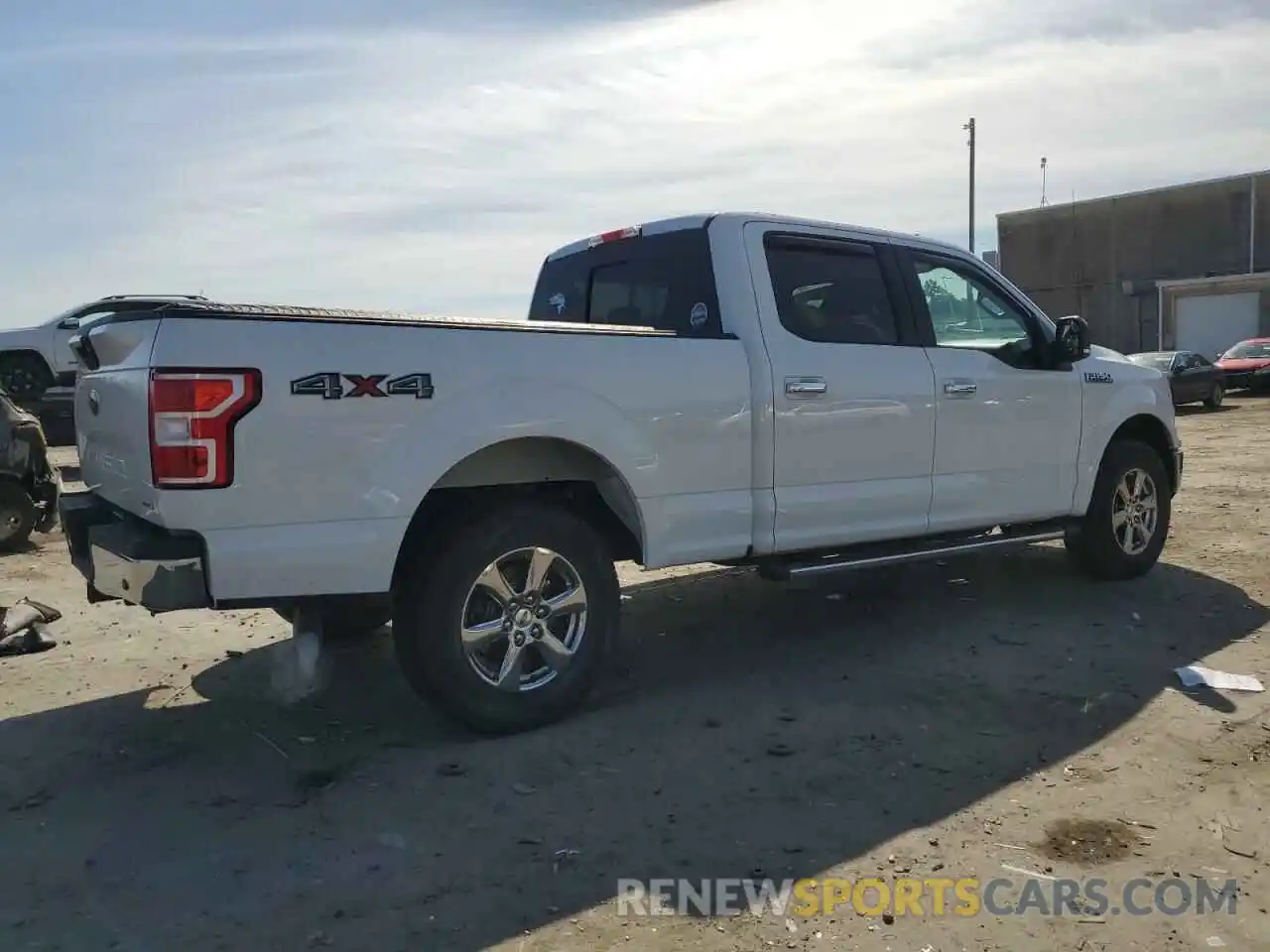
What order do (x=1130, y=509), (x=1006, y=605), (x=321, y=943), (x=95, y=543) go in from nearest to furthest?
1. (x=321, y=943)
2. (x=95, y=543)
3. (x=1006, y=605)
4. (x=1130, y=509)

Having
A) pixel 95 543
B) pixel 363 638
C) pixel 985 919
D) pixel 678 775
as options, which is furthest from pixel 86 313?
pixel 985 919

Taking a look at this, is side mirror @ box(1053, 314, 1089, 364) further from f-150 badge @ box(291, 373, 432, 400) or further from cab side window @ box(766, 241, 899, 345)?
f-150 badge @ box(291, 373, 432, 400)

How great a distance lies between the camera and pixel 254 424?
3617 millimetres

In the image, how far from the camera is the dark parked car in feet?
76.2

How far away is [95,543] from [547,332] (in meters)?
1.79

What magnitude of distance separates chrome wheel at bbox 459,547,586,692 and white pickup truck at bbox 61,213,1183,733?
11mm

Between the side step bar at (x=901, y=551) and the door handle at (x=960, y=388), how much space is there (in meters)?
0.75

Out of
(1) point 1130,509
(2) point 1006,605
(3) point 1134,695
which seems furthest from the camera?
(1) point 1130,509

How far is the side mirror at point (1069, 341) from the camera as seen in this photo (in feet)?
19.9

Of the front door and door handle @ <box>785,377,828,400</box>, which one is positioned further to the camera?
the front door

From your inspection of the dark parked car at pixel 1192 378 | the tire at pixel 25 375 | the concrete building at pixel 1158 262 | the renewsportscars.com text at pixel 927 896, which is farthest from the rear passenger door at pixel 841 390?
the concrete building at pixel 1158 262

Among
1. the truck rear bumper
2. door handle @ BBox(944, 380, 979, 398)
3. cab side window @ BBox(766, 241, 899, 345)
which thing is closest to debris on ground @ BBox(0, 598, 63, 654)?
the truck rear bumper

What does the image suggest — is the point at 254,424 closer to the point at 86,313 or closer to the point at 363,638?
the point at 363,638

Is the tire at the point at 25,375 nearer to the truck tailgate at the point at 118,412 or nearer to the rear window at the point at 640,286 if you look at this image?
the rear window at the point at 640,286
